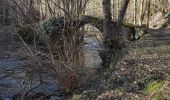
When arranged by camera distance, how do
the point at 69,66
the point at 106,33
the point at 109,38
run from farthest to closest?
1. the point at 106,33
2. the point at 109,38
3. the point at 69,66

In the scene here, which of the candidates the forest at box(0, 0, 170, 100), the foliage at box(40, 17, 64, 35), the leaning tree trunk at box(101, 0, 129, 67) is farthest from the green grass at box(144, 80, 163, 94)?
the leaning tree trunk at box(101, 0, 129, 67)

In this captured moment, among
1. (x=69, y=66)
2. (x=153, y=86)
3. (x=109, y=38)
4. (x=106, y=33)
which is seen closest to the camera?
(x=153, y=86)

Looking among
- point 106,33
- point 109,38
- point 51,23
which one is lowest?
point 109,38

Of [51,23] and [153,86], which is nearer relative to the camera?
[153,86]

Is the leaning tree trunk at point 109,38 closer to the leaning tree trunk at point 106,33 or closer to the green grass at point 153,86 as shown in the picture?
the leaning tree trunk at point 106,33

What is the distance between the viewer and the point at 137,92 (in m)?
7.81

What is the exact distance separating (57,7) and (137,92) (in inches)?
117

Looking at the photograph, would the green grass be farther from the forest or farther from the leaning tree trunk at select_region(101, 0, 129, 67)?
the leaning tree trunk at select_region(101, 0, 129, 67)

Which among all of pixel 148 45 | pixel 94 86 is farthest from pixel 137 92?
pixel 148 45

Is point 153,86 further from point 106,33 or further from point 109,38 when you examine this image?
point 106,33

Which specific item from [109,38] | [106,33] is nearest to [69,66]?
[109,38]

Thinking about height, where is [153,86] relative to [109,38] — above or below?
below

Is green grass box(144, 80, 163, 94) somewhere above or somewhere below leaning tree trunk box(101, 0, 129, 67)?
below

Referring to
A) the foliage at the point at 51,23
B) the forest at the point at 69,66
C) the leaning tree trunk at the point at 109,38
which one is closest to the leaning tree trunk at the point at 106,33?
the leaning tree trunk at the point at 109,38
